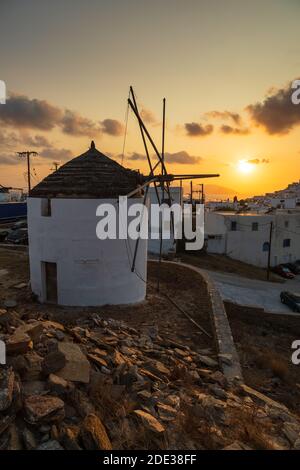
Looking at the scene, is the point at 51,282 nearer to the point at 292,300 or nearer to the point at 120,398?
the point at 120,398

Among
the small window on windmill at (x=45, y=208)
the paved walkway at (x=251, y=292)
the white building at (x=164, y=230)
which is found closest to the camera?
the small window on windmill at (x=45, y=208)

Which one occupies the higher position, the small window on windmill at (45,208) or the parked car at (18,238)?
the small window on windmill at (45,208)

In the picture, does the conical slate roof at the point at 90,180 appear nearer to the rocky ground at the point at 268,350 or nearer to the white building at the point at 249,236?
the rocky ground at the point at 268,350

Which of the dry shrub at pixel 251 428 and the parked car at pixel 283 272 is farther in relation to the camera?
the parked car at pixel 283 272

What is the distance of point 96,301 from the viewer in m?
12.6

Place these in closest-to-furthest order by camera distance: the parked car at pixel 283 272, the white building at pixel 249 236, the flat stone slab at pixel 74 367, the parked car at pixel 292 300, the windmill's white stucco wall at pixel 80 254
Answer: the flat stone slab at pixel 74 367
the windmill's white stucco wall at pixel 80 254
the parked car at pixel 292 300
the parked car at pixel 283 272
the white building at pixel 249 236

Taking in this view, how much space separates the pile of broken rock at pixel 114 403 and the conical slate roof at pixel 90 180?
5714mm

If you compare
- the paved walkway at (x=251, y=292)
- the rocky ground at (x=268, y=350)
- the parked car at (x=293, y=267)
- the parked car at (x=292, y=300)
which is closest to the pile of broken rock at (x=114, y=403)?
the rocky ground at (x=268, y=350)

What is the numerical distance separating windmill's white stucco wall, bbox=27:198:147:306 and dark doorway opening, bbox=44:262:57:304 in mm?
202

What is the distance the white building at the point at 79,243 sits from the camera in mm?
12164

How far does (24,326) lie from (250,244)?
35.3 metres

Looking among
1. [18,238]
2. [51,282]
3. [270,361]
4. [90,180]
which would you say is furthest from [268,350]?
[18,238]

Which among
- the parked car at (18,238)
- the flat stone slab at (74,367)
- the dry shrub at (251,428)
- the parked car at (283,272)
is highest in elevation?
the flat stone slab at (74,367)
